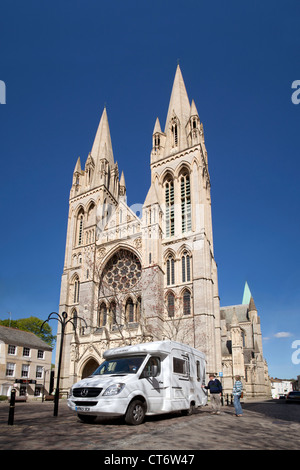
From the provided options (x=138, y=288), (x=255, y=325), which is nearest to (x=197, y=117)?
(x=138, y=288)

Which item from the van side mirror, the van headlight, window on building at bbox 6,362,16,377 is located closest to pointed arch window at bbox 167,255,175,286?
window on building at bbox 6,362,16,377

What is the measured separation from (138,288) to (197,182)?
12.7 meters

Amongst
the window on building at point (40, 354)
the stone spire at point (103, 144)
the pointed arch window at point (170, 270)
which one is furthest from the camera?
the stone spire at point (103, 144)

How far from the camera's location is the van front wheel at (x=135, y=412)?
27.7ft

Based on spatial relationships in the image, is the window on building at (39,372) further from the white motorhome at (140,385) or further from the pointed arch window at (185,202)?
the white motorhome at (140,385)

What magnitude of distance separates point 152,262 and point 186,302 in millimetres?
4956

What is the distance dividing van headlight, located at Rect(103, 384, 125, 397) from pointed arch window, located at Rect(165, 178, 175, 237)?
89.6 feet

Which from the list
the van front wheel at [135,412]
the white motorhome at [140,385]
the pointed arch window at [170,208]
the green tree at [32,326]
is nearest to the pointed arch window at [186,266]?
the pointed arch window at [170,208]

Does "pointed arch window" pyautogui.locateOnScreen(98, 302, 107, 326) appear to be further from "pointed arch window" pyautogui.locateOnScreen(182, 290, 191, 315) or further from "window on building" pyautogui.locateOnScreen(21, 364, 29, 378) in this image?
"window on building" pyautogui.locateOnScreen(21, 364, 29, 378)

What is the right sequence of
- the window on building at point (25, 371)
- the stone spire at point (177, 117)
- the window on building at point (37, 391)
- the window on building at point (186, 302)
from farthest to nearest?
the stone spire at point (177, 117), the window on building at point (37, 391), the window on building at point (25, 371), the window on building at point (186, 302)

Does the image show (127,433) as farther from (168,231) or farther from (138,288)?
(168,231)

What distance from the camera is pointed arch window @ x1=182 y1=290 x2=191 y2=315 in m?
31.3

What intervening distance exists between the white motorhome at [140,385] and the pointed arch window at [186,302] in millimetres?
18136
